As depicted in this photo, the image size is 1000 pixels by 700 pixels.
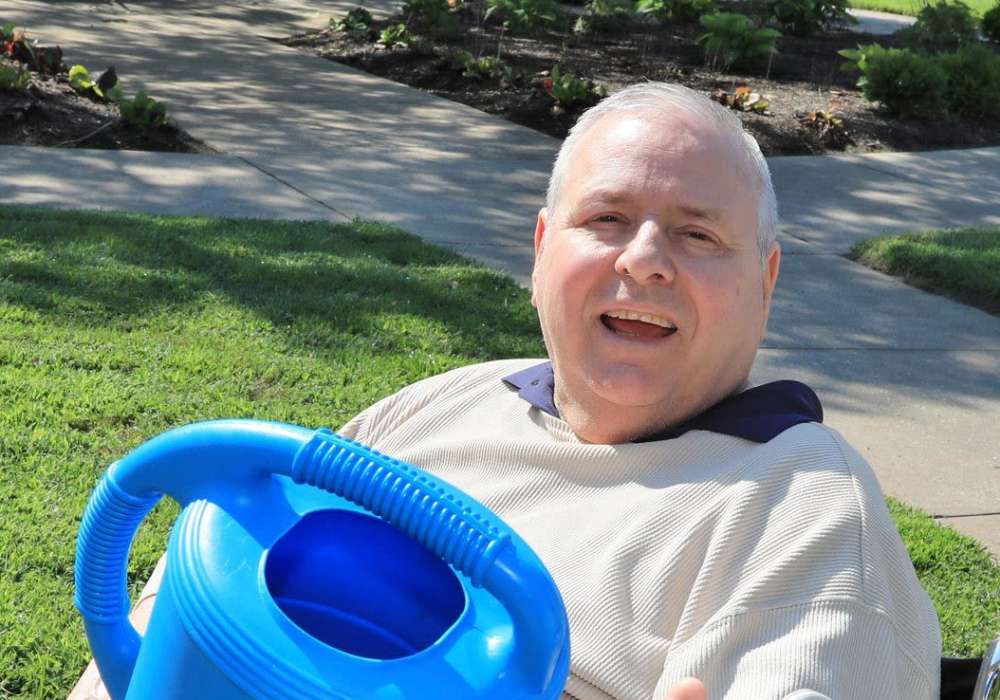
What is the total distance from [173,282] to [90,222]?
89 cm

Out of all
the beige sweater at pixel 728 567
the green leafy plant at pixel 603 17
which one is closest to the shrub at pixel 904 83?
the green leafy plant at pixel 603 17

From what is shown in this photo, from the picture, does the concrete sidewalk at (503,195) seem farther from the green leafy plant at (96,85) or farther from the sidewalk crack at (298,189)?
the green leafy plant at (96,85)

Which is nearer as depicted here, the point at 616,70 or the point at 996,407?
the point at 996,407

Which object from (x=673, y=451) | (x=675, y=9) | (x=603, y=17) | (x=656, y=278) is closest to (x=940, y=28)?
(x=675, y=9)

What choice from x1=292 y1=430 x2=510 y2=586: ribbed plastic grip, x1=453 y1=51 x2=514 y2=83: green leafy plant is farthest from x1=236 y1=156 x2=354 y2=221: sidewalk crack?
x1=292 y1=430 x2=510 y2=586: ribbed plastic grip

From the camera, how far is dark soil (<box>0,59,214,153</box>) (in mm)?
7273

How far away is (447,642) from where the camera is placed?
95 cm

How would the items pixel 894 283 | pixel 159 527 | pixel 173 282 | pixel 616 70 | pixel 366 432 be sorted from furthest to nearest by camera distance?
pixel 616 70 → pixel 894 283 → pixel 173 282 → pixel 159 527 → pixel 366 432

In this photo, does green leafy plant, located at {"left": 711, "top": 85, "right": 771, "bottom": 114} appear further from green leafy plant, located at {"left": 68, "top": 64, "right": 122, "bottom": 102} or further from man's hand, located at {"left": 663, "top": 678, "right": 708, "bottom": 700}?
man's hand, located at {"left": 663, "top": 678, "right": 708, "bottom": 700}

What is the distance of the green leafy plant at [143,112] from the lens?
7371 mm

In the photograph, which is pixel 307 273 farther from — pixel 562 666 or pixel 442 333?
pixel 562 666

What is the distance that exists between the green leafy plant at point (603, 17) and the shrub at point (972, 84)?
3.98 m

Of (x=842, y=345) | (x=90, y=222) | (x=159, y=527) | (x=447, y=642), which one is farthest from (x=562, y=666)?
(x=90, y=222)

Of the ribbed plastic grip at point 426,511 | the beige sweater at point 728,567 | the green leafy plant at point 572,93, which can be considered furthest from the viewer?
the green leafy plant at point 572,93
